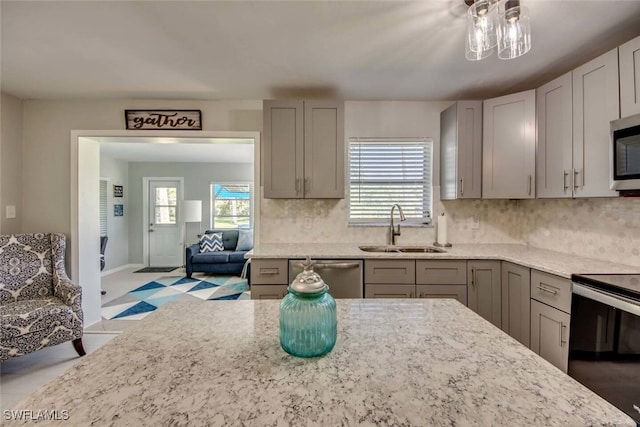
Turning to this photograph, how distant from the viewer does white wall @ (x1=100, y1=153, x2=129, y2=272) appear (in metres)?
5.57

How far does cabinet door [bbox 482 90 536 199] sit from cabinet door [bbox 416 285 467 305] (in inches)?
36.0

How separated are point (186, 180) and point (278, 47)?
5102mm

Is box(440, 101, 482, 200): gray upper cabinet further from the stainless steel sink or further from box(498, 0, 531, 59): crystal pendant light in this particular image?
box(498, 0, 531, 59): crystal pendant light

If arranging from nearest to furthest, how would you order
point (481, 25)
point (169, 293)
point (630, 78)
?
point (481, 25)
point (630, 78)
point (169, 293)

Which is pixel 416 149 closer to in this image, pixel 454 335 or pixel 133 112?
pixel 454 335

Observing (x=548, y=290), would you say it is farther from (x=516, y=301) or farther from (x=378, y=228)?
(x=378, y=228)

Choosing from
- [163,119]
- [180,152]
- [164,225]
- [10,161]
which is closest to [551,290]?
[163,119]

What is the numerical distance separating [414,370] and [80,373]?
2.71 ft

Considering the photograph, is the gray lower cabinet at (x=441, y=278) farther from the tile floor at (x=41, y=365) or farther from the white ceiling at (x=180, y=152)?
the white ceiling at (x=180, y=152)

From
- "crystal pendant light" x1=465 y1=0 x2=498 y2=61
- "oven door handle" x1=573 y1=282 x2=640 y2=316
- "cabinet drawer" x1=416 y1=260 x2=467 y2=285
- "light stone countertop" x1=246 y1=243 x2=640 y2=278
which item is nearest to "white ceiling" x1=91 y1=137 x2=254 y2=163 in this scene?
"light stone countertop" x1=246 y1=243 x2=640 y2=278

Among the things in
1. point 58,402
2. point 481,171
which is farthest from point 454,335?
point 481,171

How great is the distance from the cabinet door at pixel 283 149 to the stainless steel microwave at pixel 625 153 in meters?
2.18

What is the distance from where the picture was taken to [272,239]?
9.82 feet

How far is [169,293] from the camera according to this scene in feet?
14.5
